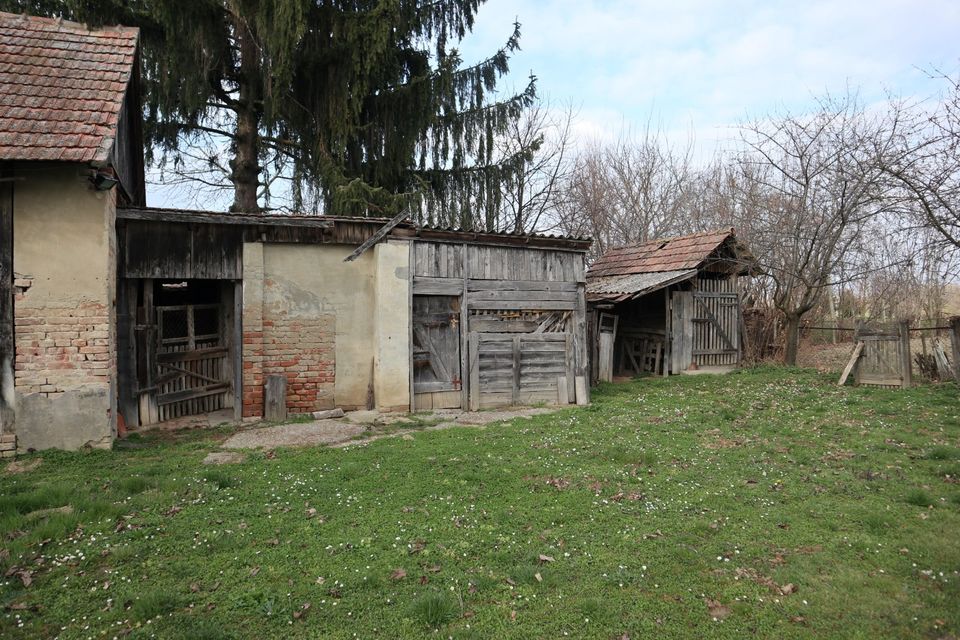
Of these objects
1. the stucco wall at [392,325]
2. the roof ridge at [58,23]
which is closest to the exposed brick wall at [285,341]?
the stucco wall at [392,325]

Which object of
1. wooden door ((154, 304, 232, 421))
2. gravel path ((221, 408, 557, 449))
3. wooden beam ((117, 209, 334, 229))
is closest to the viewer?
gravel path ((221, 408, 557, 449))

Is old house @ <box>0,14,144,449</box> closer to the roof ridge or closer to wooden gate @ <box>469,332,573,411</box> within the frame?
the roof ridge

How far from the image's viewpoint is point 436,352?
10.6m

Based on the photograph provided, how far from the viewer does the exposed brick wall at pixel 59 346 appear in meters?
7.00

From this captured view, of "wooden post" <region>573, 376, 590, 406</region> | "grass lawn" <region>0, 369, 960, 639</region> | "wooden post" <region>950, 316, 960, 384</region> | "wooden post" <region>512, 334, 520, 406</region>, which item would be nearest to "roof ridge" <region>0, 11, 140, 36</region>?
"grass lawn" <region>0, 369, 960, 639</region>

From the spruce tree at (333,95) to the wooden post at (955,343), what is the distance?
10.9 meters

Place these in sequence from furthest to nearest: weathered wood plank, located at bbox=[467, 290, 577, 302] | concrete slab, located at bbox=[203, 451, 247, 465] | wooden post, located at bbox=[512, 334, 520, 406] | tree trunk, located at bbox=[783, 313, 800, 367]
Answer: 1. tree trunk, located at bbox=[783, 313, 800, 367]
2. wooden post, located at bbox=[512, 334, 520, 406]
3. weathered wood plank, located at bbox=[467, 290, 577, 302]
4. concrete slab, located at bbox=[203, 451, 247, 465]

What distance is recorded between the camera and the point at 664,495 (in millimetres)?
5707

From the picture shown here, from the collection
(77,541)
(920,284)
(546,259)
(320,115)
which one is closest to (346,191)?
(320,115)

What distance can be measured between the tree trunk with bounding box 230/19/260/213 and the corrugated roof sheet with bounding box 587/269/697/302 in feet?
32.3

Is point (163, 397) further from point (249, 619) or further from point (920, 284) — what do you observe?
point (920, 284)

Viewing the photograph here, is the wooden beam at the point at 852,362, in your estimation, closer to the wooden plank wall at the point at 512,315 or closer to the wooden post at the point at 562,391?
the wooden plank wall at the point at 512,315

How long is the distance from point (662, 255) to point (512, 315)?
779 cm

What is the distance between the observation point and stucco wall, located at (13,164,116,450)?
701cm
